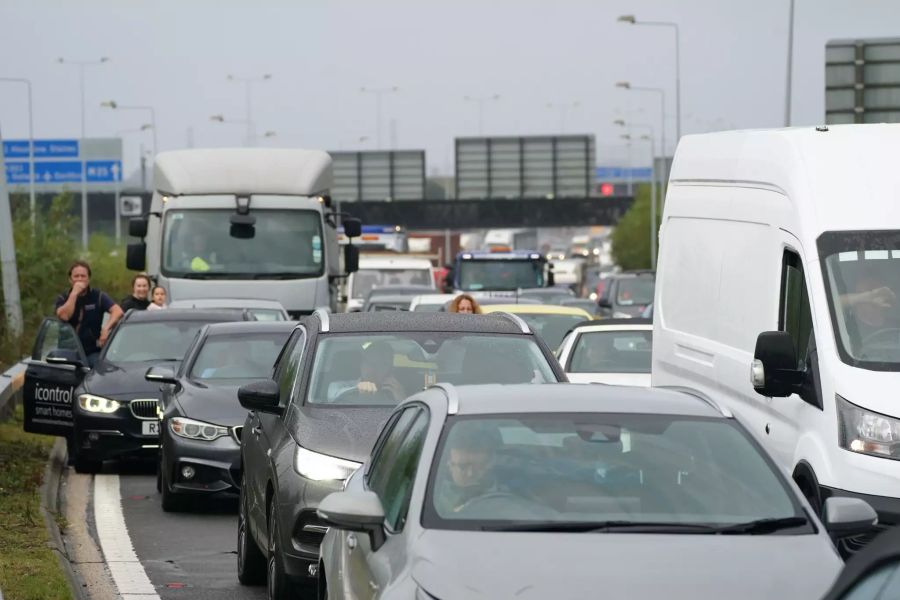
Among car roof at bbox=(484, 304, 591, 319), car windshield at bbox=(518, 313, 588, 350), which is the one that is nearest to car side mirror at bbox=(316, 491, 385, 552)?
car roof at bbox=(484, 304, 591, 319)

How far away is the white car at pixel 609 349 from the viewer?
655 inches

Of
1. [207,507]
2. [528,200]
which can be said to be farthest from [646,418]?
[528,200]

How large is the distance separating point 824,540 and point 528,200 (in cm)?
8142

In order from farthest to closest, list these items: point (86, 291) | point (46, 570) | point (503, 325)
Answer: point (86, 291) → point (503, 325) → point (46, 570)

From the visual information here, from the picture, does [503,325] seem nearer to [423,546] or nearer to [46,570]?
[46,570]

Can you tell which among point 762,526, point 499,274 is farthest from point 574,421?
point 499,274

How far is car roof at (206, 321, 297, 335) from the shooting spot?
49.4 ft

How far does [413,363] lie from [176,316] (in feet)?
27.2

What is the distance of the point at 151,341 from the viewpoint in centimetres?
1773

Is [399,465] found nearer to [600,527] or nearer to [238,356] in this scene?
[600,527]

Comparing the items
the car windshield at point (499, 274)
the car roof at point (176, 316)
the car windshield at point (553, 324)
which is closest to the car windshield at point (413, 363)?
the car roof at point (176, 316)

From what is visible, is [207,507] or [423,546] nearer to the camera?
[423,546]

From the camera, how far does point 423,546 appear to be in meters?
5.52

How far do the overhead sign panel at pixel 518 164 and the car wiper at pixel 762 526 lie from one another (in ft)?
259
